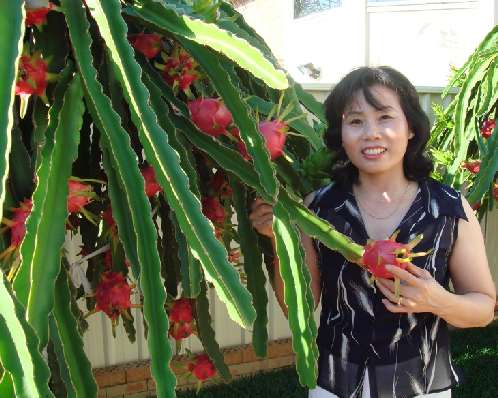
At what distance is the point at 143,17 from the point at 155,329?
1.46 ft

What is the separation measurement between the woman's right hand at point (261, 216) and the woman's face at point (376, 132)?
0.27 meters

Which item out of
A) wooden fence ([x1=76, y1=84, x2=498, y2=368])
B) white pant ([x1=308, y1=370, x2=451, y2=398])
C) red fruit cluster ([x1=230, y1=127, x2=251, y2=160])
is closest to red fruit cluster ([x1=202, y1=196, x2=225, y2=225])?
red fruit cluster ([x1=230, y1=127, x2=251, y2=160])

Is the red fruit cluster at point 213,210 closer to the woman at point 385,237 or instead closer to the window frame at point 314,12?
the woman at point 385,237

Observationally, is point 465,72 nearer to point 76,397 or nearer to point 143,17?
point 143,17

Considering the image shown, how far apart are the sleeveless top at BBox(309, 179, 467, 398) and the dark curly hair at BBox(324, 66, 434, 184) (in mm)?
49

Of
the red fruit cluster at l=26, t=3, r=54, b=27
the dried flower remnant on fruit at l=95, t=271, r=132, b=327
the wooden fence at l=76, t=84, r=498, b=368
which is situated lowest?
the wooden fence at l=76, t=84, r=498, b=368

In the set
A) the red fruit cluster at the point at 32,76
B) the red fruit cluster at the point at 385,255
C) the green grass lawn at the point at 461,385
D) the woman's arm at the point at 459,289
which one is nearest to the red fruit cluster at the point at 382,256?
the red fruit cluster at the point at 385,255

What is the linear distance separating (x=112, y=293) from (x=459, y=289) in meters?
0.72

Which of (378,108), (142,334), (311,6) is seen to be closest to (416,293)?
(378,108)

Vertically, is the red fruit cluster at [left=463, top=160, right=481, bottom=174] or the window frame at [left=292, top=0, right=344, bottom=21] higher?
the window frame at [left=292, top=0, right=344, bottom=21]

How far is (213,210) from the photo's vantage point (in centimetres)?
103

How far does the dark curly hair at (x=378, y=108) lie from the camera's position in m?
1.25

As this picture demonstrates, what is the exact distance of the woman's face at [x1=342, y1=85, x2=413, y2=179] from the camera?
3.96 ft

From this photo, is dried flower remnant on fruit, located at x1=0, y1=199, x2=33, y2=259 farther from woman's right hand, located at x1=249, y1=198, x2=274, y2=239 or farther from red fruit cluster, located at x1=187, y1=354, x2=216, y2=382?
red fruit cluster, located at x1=187, y1=354, x2=216, y2=382
